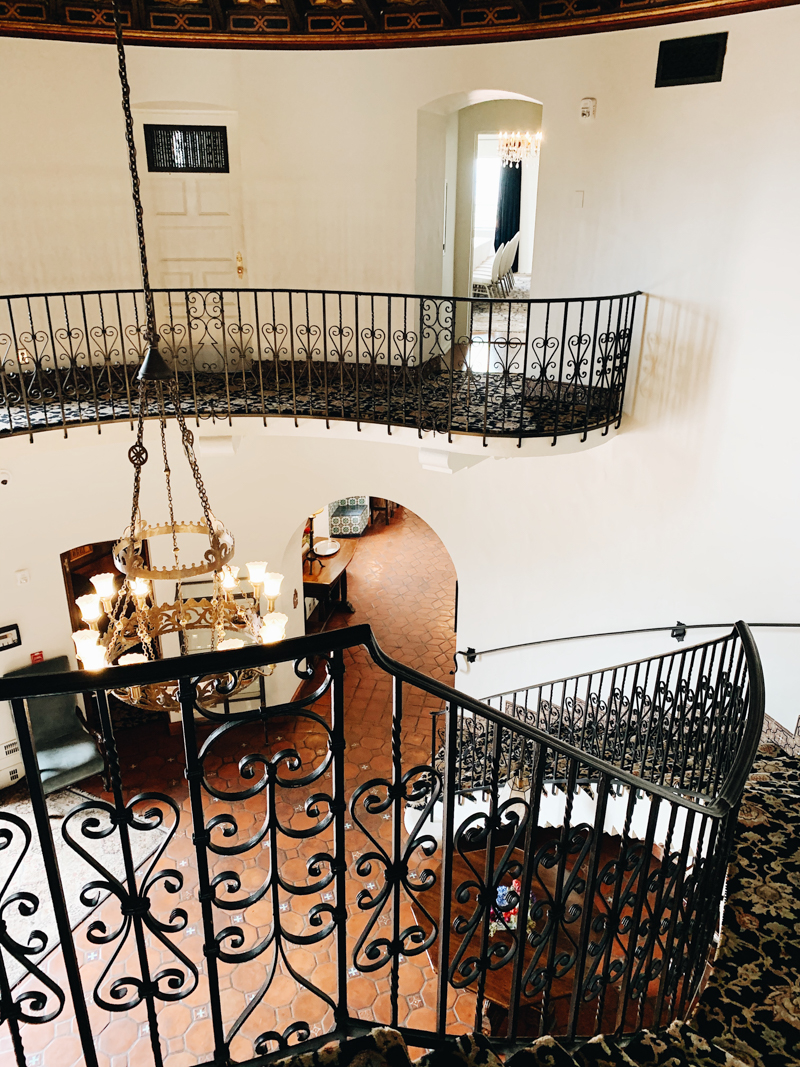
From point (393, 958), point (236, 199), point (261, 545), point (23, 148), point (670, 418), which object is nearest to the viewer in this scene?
point (393, 958)

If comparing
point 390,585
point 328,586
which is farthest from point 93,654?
point 390,585

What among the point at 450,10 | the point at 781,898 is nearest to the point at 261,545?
the point at 450,10

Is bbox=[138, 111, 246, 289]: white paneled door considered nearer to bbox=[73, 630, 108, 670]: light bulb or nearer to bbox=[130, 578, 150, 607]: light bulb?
bbox=[130, 578, 150, 607]: light bulb

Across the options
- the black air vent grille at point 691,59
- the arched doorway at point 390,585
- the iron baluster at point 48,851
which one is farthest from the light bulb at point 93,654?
the arched doorway at point 390,585

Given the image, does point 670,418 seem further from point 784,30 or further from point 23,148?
point 23,148

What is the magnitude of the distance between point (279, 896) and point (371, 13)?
8.18 m

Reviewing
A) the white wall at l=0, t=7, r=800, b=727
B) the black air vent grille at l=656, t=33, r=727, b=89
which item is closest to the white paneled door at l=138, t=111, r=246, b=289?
the white wall at l=0, t=7, r=800, b=727

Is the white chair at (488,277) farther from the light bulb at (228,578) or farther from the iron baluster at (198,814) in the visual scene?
the iron baluster at (198,814)

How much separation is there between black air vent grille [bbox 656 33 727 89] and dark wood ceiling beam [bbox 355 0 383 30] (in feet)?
9.33

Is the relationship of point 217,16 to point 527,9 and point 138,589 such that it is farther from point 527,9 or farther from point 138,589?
point 138,589

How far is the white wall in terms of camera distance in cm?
639

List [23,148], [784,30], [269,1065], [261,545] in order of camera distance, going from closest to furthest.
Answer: [269,1065] < [784,30] < [23,148] < [261,545]

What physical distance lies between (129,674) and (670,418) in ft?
21.6

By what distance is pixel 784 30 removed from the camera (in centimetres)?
585
